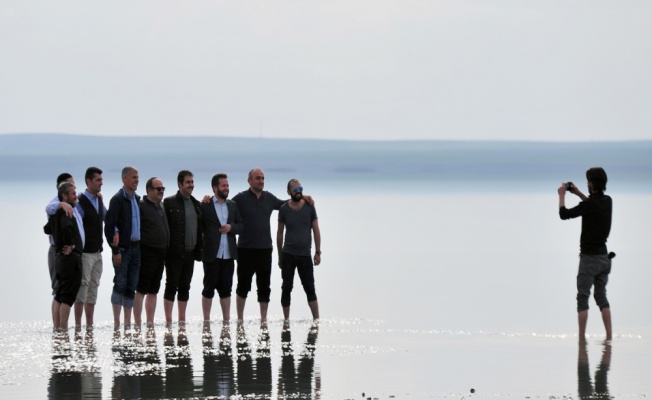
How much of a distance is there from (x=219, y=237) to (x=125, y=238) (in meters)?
1.29

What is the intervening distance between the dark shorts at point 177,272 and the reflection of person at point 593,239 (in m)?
4.30

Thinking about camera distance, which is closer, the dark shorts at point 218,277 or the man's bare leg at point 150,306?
the man's bare leg at point 150,306

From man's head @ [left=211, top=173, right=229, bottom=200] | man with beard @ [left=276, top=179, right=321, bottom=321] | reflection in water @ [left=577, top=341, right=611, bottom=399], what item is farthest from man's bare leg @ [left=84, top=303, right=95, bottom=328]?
reflection in water @ [left=577, top=341, right=611, bottom=399]

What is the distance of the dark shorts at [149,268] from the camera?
1722cm

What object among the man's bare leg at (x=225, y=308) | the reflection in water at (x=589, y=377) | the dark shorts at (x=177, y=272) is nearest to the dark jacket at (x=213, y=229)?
the dark shorts at (x=177, y=272)

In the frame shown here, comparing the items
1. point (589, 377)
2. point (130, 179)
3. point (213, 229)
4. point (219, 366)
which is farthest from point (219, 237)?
point (589, 377)

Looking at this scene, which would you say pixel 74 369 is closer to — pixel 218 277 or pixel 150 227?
pixel 150 227

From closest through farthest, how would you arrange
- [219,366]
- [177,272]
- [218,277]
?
1. [219,366]
2. [177,272]
3. [218,277]

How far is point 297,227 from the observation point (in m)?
17.9

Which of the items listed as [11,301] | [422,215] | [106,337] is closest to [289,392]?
[106,337]

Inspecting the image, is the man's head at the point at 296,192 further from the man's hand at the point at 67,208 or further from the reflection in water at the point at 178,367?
the man's hand at the point at 67,208

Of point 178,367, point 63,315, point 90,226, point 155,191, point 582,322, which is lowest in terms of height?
point 178,367

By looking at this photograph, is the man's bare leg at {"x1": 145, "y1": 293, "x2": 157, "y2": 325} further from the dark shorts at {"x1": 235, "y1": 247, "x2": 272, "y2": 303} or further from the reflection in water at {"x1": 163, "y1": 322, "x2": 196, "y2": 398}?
the dark shorts at {"x1": 235, "y1": 247, "x2": 272, "y2": 303}

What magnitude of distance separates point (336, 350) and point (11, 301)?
27.1 feet
